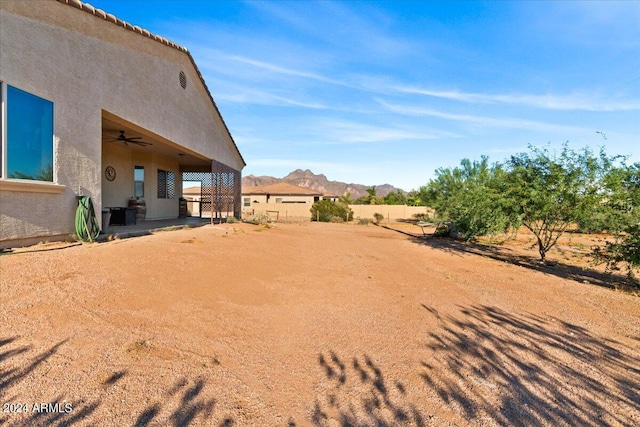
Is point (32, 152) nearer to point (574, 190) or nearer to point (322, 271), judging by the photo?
point (322, 271)

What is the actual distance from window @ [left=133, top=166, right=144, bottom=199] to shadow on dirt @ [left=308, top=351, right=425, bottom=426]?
1302cm

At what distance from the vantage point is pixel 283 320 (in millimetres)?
4602

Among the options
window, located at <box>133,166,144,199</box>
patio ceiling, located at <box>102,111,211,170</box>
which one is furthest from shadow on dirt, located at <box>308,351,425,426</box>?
window, located at <box>133,166,144,199</box>

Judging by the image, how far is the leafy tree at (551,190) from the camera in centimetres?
964

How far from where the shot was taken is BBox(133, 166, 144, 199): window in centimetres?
1376

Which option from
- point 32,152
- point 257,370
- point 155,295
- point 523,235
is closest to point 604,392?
point 257,370

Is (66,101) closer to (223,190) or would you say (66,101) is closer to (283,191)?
(223,190)

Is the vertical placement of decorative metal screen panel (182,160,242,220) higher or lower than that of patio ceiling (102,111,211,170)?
lower

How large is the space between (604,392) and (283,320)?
11.5ft

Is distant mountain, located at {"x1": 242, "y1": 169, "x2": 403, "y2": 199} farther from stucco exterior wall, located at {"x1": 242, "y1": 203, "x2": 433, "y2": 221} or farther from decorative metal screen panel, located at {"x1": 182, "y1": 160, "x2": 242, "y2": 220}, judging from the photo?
decorative metal screen panel, located at {"x1": 182, "y1": 160, "x2": 242, "y2": 220}

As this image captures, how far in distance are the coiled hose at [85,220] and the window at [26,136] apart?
2.43 feet

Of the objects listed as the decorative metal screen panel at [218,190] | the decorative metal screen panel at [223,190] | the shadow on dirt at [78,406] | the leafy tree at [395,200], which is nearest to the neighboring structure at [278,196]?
the leafy tree at [395,200]

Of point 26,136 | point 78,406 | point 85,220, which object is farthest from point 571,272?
point 26,136

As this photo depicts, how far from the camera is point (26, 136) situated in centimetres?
568
